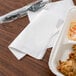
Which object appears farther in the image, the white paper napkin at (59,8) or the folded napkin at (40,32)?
the white paper napkin at (59,8)

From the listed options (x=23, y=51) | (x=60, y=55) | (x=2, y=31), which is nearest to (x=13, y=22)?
(x=2, y=31)

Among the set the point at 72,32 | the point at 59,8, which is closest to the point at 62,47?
the point at 72,32

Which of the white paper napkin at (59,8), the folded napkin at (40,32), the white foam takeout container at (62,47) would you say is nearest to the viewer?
the white foam takeout container at (62,47)

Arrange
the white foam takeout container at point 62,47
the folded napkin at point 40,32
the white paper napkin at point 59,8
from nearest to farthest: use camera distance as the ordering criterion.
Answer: the white foam takeout container at point 62,47 → the folded napkin at point 40,32 → the white paper napkin at point 59,8

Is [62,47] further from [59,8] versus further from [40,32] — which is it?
[59,8]

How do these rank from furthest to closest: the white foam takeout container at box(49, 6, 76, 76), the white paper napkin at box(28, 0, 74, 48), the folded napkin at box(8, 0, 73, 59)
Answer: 1. the white paper napkin at box(28, 0, 74, 48)
2. the folded napkin at box(8, 0, 73, 59)
3. the white foam takeout container at box(49, 6, 76, 76)

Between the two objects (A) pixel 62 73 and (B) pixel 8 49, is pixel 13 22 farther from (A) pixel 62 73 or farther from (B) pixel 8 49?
(A) pixel 62 73
